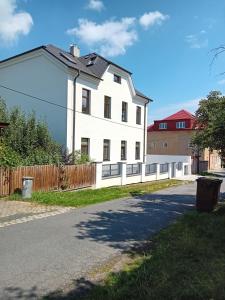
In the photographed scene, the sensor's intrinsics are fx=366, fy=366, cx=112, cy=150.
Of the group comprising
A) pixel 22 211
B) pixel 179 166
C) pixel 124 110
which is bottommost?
pixel 22 211

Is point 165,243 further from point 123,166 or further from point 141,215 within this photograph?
point 123,166

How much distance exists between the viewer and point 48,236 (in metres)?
8.27

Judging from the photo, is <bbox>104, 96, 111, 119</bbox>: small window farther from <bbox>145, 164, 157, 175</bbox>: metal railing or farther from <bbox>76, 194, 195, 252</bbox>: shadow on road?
<bbox>76, 194, 195, 252</bbox>: shadow on road

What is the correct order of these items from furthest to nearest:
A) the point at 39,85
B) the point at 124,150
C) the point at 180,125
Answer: the point at 180,125 → the point at 124,150 → the point at 39,85

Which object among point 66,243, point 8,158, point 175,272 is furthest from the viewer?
point 8,158

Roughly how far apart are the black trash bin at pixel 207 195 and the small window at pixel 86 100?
12027mm

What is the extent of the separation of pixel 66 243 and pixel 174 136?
1881 inches

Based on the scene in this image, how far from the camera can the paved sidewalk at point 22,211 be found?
1010 cm

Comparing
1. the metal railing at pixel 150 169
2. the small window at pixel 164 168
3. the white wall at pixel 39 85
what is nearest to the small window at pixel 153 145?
the small window at pixel 164 168

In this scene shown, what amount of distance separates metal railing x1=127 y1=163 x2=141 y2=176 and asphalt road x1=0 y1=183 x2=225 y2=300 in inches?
434

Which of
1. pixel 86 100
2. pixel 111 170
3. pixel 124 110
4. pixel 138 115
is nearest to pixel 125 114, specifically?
pixel 124 110

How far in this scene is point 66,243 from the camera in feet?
25.4

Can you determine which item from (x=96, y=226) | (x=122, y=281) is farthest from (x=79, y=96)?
(x=122, y=281)

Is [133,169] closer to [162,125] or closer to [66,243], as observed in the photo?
[66,243]
